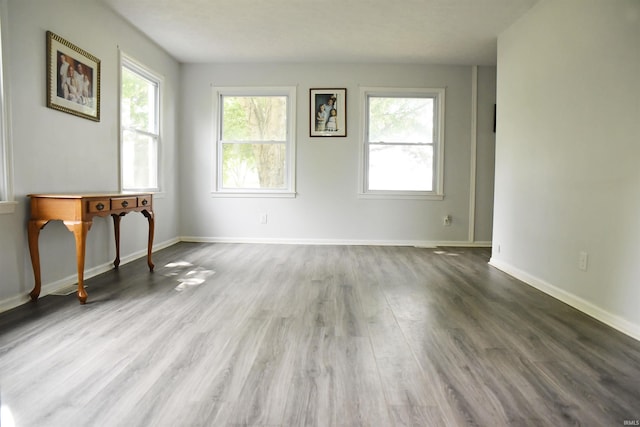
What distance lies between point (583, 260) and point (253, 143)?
4.19m

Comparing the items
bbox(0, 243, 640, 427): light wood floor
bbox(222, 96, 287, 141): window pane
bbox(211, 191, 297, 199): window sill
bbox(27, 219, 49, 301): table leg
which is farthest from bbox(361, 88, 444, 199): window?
bbox(27, 219, 49, 301): table leg

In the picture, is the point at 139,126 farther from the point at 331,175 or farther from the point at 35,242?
the point at 331,175

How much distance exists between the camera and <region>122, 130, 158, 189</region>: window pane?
434cm

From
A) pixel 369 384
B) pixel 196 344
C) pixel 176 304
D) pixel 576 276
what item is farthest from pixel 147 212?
pixel 576 276

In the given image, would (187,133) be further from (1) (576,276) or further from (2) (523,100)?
(1) (576,276)

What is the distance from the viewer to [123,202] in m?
3.35

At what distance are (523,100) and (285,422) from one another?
357 centimetres

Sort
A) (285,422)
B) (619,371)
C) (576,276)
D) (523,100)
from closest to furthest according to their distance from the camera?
(285,422)
(619,371)
(576,276)
(523,100)

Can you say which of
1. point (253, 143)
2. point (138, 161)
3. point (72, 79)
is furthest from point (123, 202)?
point (253, 143)

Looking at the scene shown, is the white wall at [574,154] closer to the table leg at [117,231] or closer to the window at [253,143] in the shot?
the window at [253,143]

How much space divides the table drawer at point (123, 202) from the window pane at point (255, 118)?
2.37 metres

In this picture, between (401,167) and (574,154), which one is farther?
(401,167)

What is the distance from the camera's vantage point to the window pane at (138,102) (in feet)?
14.0

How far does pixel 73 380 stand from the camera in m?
1.70
